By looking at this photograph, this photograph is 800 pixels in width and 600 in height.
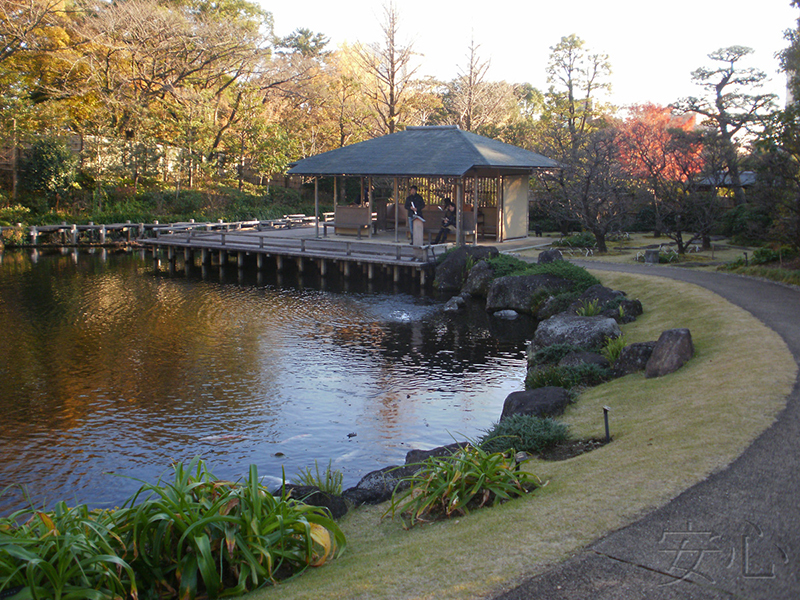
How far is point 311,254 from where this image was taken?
1005 inches

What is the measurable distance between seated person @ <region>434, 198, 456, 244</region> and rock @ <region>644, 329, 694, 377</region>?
16.0 metres

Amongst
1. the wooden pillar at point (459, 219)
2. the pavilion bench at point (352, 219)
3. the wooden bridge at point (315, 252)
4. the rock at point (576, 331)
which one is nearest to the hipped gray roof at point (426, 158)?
the wooden pillar at point (459, 219)

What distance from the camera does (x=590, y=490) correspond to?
19.0 feet

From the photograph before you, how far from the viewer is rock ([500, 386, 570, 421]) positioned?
9.30m

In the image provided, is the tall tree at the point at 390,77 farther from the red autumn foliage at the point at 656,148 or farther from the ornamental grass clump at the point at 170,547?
the ornamental grass clump at the point at 170,547

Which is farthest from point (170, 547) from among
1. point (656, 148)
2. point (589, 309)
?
point (656, 148)

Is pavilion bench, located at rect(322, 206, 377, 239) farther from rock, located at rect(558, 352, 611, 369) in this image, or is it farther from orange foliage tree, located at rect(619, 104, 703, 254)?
rock, located at rect(558, 352, 611, 369)

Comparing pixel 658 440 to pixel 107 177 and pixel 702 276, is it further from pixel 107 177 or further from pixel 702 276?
pixel 107 177

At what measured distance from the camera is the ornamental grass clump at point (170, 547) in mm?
4605

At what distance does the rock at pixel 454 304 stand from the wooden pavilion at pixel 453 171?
5.40 m

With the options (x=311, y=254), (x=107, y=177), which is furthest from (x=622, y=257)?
(x=107, y=177)

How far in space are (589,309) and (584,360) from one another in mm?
3515

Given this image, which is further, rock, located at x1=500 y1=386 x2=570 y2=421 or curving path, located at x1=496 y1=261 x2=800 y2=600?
rock, located at x1=500 y1=386 x2=570 y2=421

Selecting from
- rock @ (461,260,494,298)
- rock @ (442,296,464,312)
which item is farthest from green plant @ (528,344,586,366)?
rock @ (461,260,494,298)
